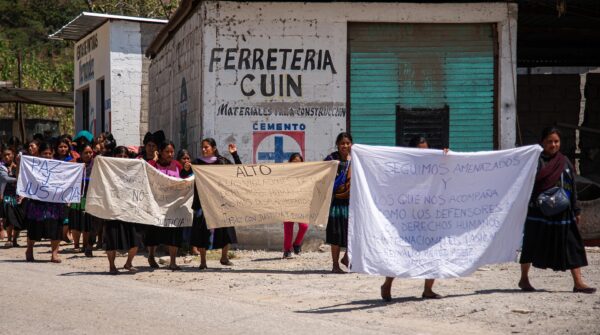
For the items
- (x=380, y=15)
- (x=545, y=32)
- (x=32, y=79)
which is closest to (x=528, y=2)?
(x=380, y=15)

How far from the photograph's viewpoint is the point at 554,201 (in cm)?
1006

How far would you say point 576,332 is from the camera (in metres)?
7.88

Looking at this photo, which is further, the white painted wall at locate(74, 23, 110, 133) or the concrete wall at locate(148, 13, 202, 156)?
the white painted wall at locate(74, 23, 110, 133)

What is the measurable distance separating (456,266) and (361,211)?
3.23 feet

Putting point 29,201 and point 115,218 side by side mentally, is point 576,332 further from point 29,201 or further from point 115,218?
point 29,201

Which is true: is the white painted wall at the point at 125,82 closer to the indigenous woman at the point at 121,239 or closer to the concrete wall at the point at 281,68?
the concrete wall at the point at 281,68

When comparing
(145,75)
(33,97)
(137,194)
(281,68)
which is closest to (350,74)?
(281,68)

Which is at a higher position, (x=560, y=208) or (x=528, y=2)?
(x=528, y=2)

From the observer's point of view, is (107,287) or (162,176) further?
(162,176)

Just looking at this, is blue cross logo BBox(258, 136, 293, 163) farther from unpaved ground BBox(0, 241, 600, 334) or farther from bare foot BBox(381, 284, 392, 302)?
bare foot BBox(381, 284, 392, 302)

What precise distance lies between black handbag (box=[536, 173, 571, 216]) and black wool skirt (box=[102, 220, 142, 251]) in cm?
544

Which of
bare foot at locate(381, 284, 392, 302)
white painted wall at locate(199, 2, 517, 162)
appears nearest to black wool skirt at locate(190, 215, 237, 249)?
white painted wall at locate(199, 2, 517, 162)

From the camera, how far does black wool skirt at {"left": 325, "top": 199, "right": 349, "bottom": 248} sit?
1276cm

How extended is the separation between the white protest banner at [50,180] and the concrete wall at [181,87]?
103 inches
